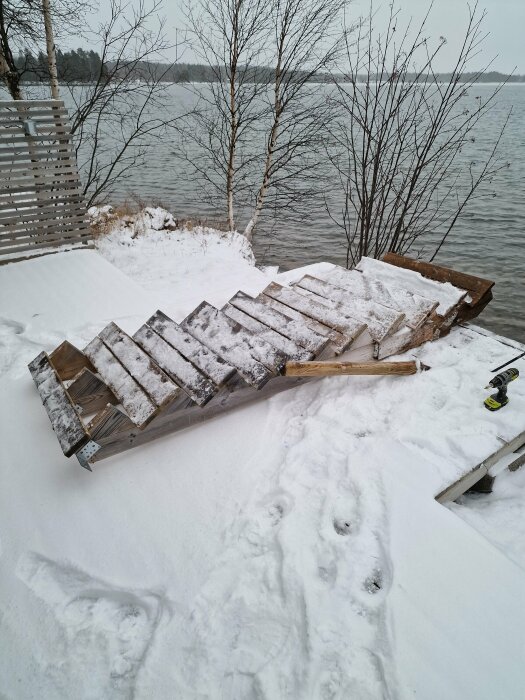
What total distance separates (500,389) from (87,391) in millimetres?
3347

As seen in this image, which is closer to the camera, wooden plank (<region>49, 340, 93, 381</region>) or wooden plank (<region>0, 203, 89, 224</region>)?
wooden plank (<region>49, 340, 93, 381</region>)

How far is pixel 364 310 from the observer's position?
4.21m

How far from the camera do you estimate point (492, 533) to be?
8.86 ft

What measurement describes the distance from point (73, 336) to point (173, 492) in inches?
100

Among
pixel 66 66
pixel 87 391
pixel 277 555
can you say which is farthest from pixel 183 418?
pixel 66 66

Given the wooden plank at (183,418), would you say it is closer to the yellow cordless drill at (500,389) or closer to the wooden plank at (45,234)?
the yellow cordless drill at (500,389)

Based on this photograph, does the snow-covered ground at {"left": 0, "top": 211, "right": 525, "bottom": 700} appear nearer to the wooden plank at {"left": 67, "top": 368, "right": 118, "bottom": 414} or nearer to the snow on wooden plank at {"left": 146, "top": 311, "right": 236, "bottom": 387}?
the wooden plank at {"left": 67, "top": 368, "right": 118, "bottom": 414}

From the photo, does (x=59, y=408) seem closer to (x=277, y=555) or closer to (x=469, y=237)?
(x=277, y=555)

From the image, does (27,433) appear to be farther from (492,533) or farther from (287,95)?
(287,95)

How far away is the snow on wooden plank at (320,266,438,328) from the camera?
4223mm

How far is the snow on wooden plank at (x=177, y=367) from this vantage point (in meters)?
Answer: 3.08

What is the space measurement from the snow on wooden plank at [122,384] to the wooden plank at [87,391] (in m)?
0.08

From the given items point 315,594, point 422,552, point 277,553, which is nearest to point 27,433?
point 277,553

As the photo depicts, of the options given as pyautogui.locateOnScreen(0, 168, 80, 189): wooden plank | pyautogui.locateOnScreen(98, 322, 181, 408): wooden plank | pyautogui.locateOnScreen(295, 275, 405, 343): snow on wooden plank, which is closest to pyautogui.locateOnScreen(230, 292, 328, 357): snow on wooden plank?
pyautogui.locateOnScreen(295, 275, 405, 343): snow on wooden plank
